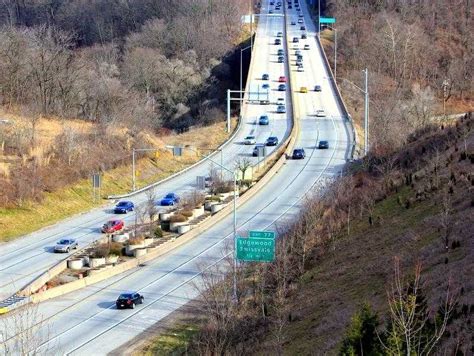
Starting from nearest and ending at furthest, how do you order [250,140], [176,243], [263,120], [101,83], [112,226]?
[176,243] < [112,226] < [250,140] < [263,120] < [101,83]

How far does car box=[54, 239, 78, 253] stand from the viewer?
178 feet

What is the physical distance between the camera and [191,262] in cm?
5347

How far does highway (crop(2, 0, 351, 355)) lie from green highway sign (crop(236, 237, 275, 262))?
4.95 m

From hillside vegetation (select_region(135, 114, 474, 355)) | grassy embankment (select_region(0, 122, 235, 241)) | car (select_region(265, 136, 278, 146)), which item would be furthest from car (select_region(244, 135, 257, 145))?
hillside vegetation (select_region(135, 114, 474, 355))

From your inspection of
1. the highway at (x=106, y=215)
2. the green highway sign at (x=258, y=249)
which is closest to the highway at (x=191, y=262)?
the highway at (x=106, y=215)

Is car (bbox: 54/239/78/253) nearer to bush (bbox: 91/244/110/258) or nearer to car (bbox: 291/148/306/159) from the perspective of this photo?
bush (bbox: 91/244/110/258)

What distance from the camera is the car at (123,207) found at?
64562 millimetres

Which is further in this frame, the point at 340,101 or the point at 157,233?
the point at 340,101

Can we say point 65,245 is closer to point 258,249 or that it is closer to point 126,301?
point 126,301

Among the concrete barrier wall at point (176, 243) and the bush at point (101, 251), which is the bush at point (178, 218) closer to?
the concrete barrier wall at point (176, 243)

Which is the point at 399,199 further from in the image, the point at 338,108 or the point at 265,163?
the point at 338,108

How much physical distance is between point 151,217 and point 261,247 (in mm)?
20617

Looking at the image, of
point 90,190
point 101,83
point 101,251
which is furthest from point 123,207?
point 101,83

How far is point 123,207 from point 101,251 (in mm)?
11561
